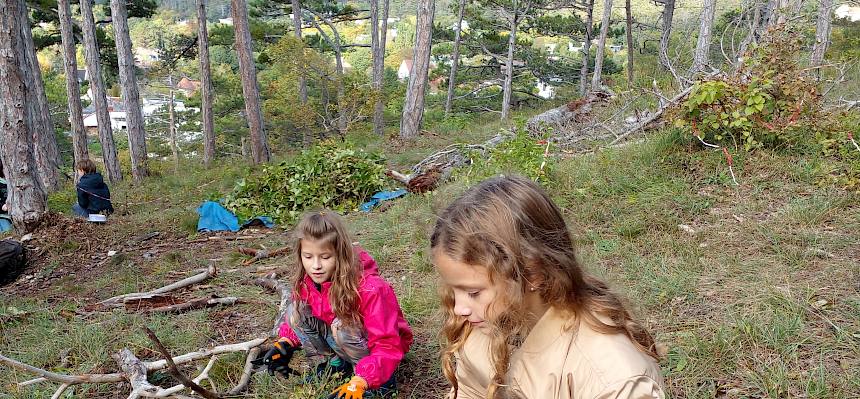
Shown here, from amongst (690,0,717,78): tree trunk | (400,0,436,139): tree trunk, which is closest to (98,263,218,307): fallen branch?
(400,0,436,139): tree trunk

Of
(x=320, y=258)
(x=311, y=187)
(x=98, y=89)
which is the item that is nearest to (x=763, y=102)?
(x=320, y=258)

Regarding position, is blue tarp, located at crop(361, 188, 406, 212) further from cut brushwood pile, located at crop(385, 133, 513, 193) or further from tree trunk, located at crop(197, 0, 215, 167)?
tree trunk, located at crop(197, 0, 215, 167)

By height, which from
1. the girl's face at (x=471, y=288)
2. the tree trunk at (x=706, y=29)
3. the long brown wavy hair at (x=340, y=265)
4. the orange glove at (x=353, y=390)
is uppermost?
the tree trunk at (x=706, y=29)

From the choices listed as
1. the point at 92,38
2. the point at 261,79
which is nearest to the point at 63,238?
the point at 92,38

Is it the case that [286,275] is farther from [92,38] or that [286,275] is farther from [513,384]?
[92,38]

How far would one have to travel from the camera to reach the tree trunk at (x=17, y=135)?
654cm

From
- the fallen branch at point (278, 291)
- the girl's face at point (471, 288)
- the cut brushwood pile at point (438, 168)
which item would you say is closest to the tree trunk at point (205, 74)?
the cut brushwood pile at point (438, 168)

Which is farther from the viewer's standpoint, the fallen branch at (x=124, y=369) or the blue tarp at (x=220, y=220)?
the blue tarp at (x=220, y=220)

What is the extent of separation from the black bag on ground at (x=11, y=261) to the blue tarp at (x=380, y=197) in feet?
11.7

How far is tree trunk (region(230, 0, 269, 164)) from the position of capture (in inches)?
473

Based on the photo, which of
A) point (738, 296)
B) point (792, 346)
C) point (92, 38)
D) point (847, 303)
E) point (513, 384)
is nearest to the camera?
point (513, 384)

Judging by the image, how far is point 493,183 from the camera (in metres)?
1.47

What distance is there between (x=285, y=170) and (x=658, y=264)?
5.54 m

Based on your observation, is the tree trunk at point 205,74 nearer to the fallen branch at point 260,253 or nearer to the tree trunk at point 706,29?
the fallen branch at point 260,253
